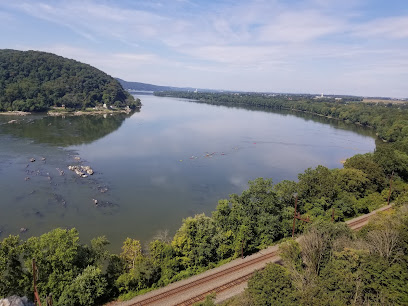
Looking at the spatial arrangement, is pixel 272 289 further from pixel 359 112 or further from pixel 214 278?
pixel 359 112

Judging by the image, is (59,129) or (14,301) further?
(59,129)

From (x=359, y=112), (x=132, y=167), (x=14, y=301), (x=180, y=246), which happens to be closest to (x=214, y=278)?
(x=180, y=246)

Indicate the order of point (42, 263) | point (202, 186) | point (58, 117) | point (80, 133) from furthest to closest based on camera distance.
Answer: point (58, 117), point (80, 133), point (202, 186), point (42, 263)

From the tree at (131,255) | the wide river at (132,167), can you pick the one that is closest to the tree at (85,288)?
the tree at (131,255)

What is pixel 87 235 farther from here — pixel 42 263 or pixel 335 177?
pixel 335 177

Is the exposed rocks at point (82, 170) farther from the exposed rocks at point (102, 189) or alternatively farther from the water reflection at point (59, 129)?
the water reflection at point (59, 129)

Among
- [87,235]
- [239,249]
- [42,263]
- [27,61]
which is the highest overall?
[27,61]

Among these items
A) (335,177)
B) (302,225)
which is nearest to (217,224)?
(302,225)

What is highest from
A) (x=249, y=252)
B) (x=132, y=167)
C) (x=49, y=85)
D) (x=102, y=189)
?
(x=49, y=85)
